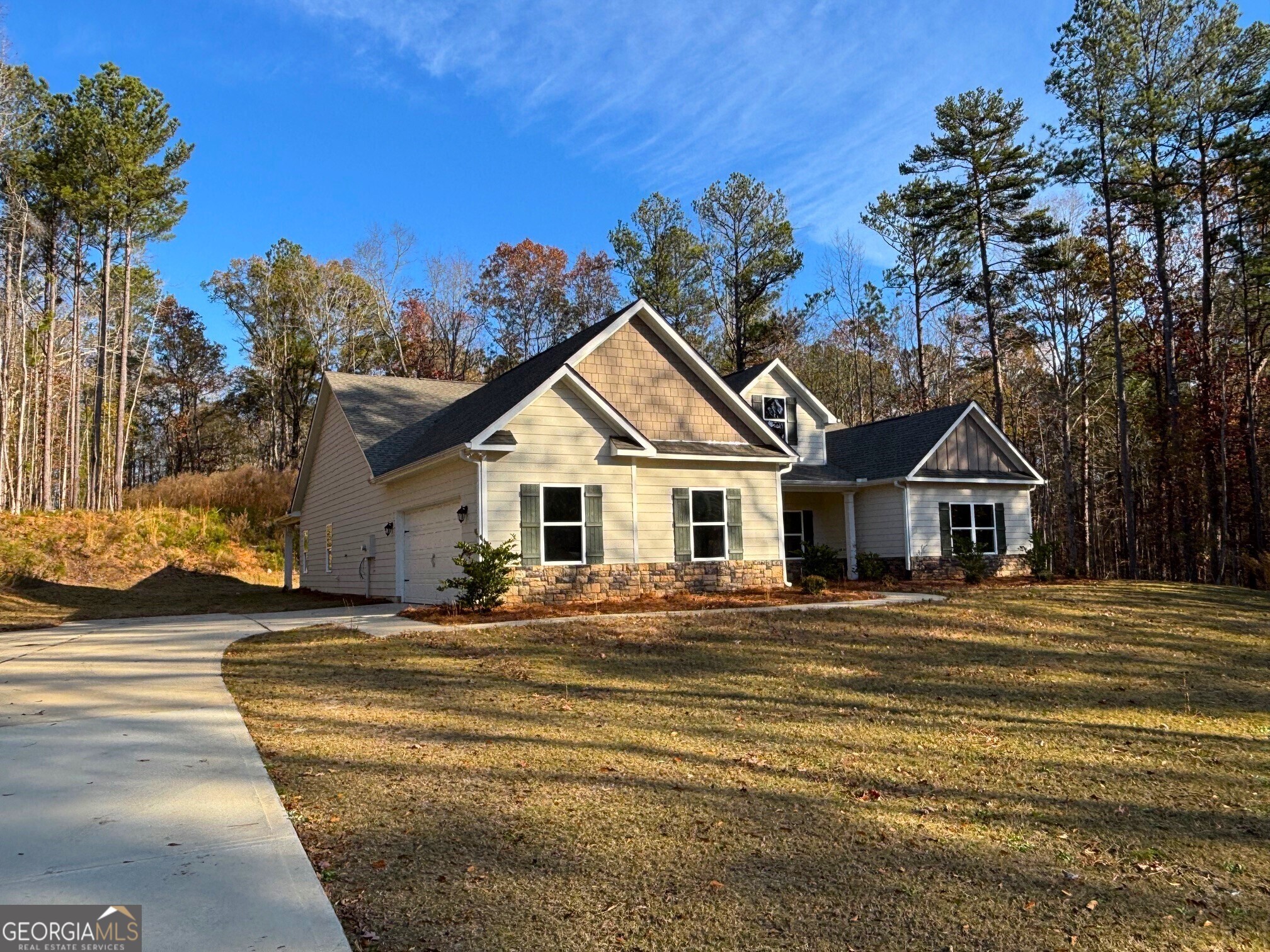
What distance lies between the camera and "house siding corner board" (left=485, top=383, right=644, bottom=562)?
14.7 m

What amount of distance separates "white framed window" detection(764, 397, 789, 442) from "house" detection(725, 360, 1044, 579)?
0.08 feet

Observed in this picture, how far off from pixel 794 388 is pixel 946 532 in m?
5.63

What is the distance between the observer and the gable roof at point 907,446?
22.0 meters

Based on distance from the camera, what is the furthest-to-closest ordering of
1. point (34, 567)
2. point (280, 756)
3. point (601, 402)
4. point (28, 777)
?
1. point (34, 567)
2. point (601, 402)
3. point (280, 756)
4. point (28, 777)

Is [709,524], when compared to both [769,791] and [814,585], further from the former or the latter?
[769,791]

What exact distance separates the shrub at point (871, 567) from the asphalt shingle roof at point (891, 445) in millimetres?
2081

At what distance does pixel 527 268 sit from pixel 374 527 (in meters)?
24.3

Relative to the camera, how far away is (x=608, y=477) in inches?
622

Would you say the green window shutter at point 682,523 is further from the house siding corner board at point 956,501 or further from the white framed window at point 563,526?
the house siding corner board at point 956,501

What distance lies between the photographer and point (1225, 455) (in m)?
24.7

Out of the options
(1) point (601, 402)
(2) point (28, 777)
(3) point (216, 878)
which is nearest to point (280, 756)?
(2) point (28, 777)

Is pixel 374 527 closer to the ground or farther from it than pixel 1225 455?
closer to the ground

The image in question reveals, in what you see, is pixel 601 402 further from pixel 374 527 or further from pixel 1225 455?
pixel 1225 455

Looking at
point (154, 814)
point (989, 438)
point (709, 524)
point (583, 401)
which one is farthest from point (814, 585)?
point (154, 814)
